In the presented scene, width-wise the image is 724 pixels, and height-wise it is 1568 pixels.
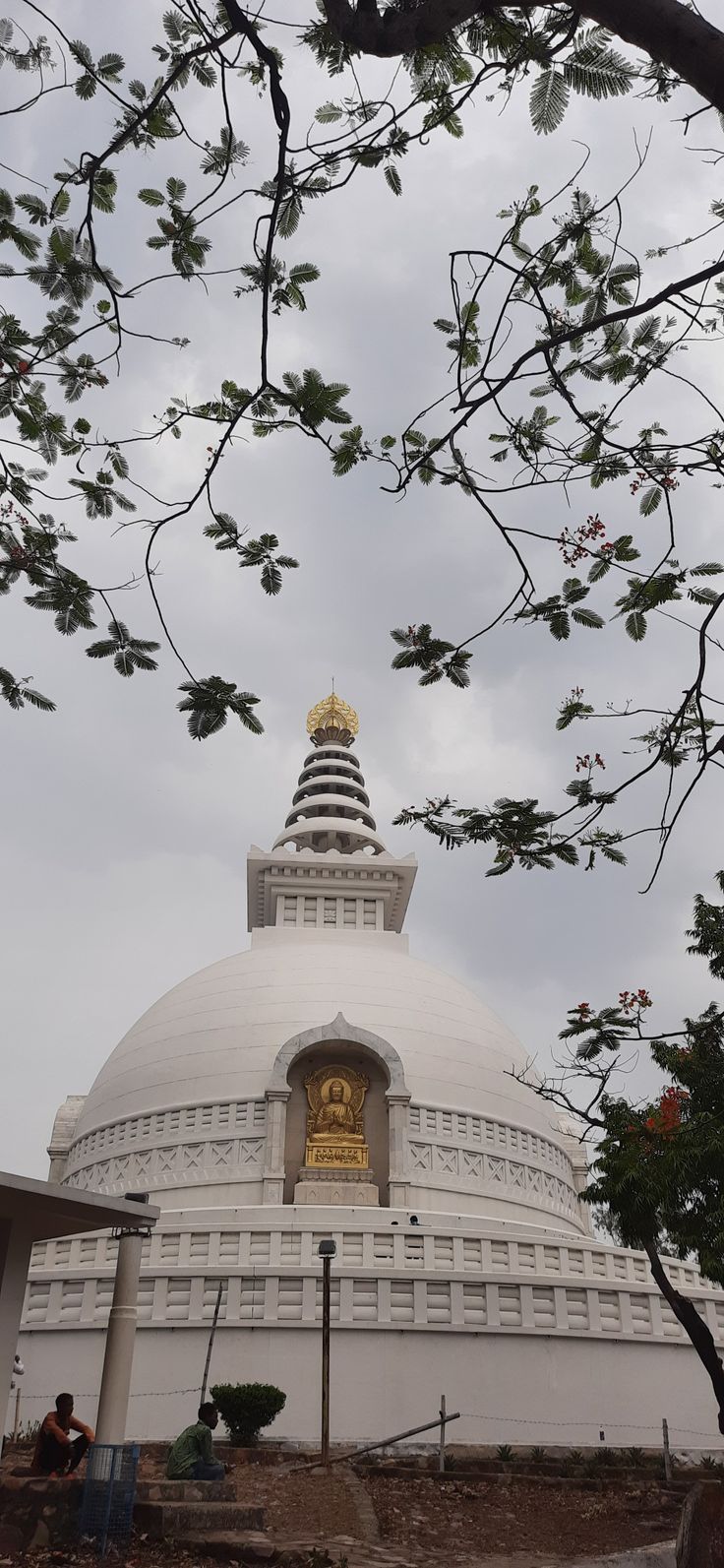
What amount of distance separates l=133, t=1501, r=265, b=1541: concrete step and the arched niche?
1459cm

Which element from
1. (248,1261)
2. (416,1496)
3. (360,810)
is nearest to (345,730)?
(360,810)

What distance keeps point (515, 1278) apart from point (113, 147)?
661 inches

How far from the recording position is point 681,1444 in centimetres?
1733

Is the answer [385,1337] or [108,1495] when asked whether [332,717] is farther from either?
[108,1495]

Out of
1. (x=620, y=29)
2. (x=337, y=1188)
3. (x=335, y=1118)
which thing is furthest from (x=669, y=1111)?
(x=620, y=29)

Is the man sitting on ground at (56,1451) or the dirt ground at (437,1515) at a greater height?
the man sitting on ground at (56,1451)

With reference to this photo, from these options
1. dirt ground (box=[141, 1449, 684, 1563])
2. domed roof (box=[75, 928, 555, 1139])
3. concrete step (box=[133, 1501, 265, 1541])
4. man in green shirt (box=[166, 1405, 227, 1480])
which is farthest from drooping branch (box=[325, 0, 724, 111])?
domed roof (box=[75, 928, 555, 1139])

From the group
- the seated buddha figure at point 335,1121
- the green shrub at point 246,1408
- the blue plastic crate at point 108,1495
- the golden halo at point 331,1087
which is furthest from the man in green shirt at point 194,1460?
the golden halo at point 331,1087

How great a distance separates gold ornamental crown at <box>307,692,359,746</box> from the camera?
136 feet

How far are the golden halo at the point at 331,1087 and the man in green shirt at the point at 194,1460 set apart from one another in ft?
46.1

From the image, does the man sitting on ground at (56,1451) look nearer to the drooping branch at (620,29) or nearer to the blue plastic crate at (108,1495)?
the blue plastic crate at (108,1495)

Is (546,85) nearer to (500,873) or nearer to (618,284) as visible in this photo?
(618,284)

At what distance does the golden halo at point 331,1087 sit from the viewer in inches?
980

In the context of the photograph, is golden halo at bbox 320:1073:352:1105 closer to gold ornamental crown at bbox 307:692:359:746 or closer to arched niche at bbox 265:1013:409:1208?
arched niche at bbox 265:1013:409:1208
